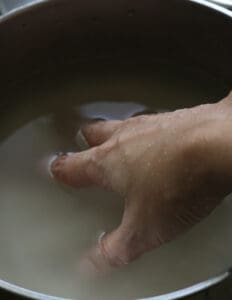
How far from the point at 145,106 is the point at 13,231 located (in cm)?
28

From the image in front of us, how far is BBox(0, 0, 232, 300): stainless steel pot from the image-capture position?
88 cm

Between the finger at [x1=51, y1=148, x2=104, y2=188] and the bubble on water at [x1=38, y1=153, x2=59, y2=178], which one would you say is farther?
the bubble on water at [x1=38, y1=153, x2=59, y2=178]

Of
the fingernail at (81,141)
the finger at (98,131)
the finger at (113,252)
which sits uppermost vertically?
the finger at (98,131)

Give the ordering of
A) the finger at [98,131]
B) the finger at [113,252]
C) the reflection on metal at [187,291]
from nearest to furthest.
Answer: the reflection on metal at [187,291] < the finger at [113,252] < the finger at [98,131]

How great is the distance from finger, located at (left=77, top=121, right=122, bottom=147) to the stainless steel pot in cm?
13

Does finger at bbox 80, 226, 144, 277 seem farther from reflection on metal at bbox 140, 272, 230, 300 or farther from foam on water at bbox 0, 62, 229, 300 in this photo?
reflection on metal at bbox 140, 272, 230, 300

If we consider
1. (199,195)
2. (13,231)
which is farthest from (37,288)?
(199,195)

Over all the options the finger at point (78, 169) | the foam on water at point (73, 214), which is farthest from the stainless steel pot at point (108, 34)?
the finger at point (78, 169)

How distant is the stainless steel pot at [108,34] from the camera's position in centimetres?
88

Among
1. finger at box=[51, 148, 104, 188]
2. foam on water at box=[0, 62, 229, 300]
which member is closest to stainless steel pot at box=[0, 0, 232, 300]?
foam on water at box=[0, 62, 229, 300]

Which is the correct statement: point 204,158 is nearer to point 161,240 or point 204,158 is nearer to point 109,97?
point 161,240

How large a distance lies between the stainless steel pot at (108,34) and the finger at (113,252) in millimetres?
298

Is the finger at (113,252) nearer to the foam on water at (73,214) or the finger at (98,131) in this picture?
the foam on water at (73,214)

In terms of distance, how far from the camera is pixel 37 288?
2.68 feet
